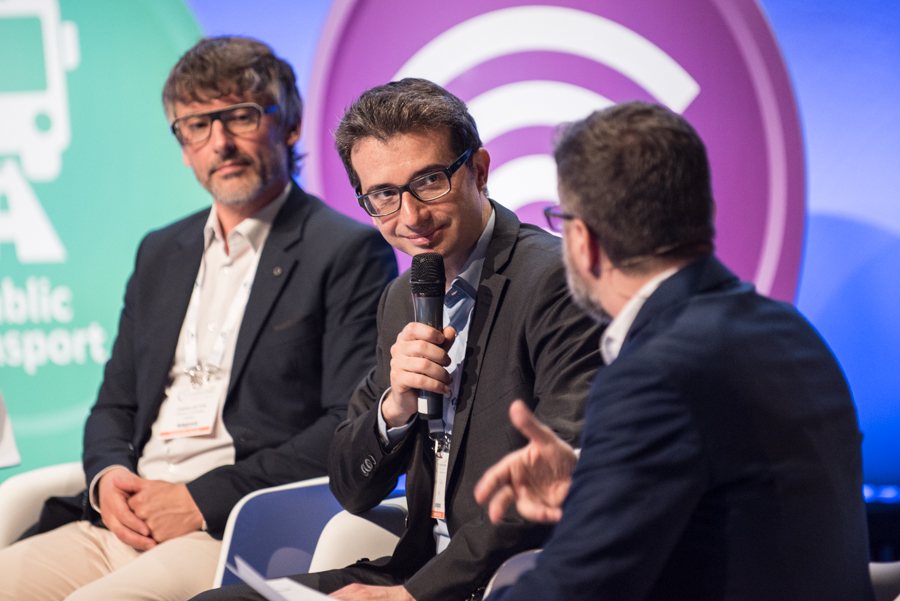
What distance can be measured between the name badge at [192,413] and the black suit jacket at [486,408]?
58 centimetres

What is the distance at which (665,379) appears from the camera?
105cm

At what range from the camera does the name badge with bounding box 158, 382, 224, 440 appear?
2.46 metres

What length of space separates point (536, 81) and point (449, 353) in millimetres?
1667

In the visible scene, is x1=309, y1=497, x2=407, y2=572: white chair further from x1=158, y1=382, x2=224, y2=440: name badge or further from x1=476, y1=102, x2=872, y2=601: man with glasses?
x1=476, y1=102, x2=872, y2=601: man with glasses

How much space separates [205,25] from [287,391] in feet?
6.57

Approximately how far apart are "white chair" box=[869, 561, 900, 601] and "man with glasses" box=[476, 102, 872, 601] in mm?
378

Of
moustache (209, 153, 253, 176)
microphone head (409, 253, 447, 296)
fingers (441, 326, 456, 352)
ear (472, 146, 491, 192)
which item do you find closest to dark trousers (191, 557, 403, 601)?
fingers (441, 326, 456, 352)

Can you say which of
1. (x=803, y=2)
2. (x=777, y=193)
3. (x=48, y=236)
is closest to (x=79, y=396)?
(x=48, y=236)

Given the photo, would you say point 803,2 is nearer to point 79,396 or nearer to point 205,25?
point 205,25

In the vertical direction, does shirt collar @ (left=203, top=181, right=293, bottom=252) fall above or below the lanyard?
above

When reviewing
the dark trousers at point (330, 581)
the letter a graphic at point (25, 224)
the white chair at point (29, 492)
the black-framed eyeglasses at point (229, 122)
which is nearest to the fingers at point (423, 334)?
the dark trousers at point (330, 581)

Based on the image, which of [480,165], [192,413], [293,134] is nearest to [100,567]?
[192,413]

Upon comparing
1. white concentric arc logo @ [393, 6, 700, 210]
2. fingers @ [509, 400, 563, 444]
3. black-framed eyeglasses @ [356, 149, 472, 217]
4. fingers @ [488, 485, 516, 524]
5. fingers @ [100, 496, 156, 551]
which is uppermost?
white concentric arc logo @ [393, 6, 700, 210]

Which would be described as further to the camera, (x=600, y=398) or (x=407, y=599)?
(x=407, y=599)
